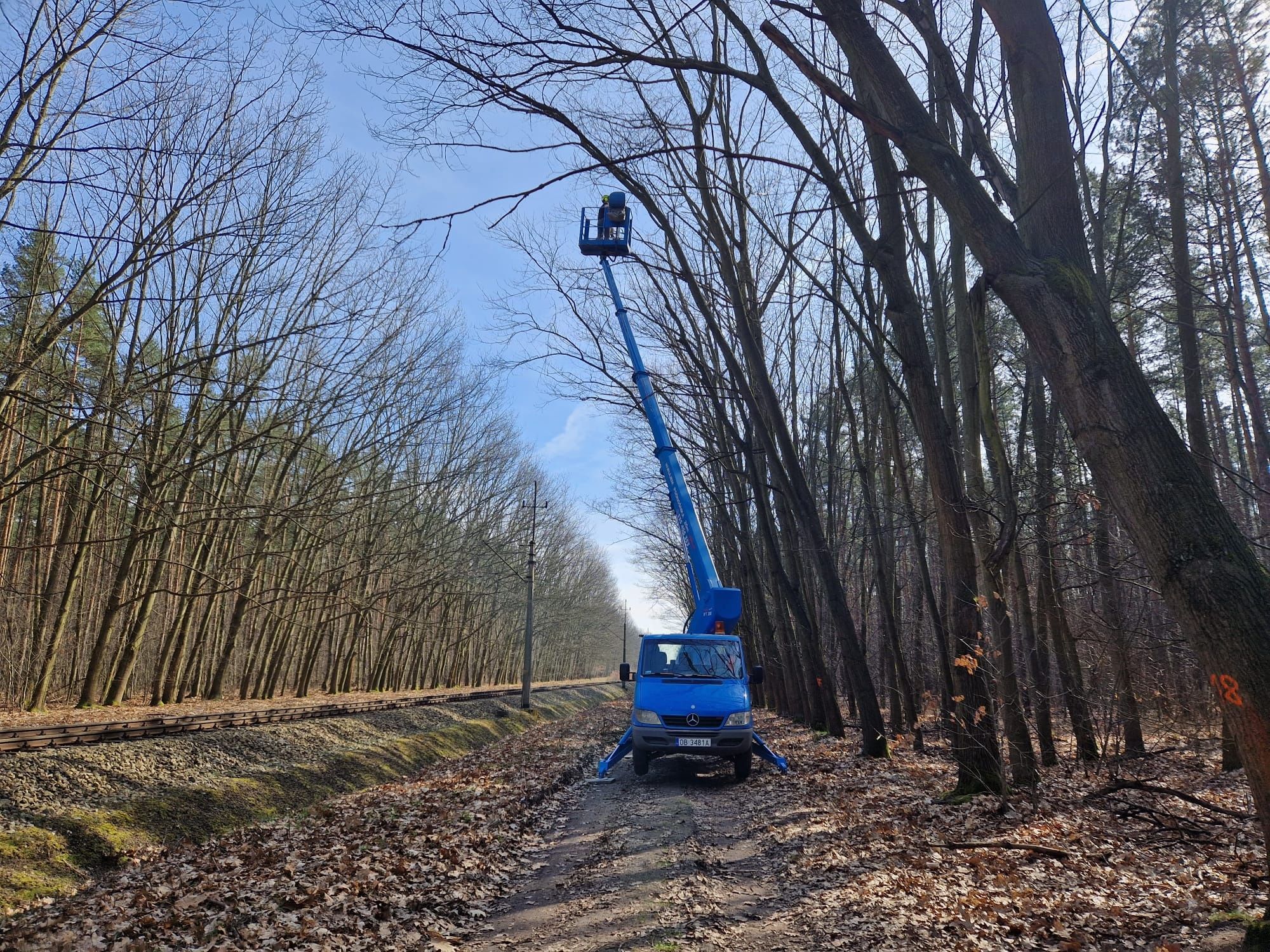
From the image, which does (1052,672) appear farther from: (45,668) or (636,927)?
(45,668)

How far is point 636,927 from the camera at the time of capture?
5.36m

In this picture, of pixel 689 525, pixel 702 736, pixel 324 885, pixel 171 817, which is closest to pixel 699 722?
pixel 702 736

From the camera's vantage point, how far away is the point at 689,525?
1439 cm

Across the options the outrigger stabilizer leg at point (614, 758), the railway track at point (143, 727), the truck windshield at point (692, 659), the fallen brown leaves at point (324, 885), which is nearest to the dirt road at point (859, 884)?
the fallen brown leaves at point (324, 885)

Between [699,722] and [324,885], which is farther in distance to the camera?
[699,722]

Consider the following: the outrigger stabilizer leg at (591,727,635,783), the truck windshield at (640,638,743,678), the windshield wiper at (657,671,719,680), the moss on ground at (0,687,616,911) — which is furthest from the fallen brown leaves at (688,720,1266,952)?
the moss on ground at (0,687,616,911)

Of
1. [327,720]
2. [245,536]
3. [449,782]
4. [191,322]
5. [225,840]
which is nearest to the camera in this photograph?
[225,840]

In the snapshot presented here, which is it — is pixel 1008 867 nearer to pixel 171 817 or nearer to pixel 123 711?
pixel 171 817

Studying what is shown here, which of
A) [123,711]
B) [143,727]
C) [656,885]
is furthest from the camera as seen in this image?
[123,711]

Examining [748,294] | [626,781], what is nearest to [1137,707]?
[626,781]

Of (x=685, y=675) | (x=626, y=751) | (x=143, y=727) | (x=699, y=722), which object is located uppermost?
(x=685, y=675)

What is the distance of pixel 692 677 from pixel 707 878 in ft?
20.7

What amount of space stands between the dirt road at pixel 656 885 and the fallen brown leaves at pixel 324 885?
0.43 meters

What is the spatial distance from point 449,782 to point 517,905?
6427 millimetres
